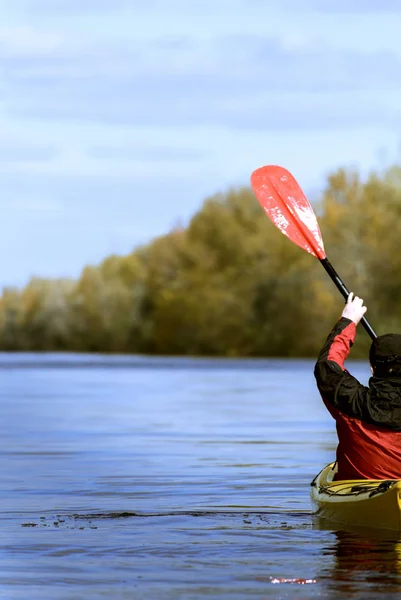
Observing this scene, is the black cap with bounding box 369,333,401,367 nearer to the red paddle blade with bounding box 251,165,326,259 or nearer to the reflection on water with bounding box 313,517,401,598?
the reflection on water with bounding box 313,517,401,598

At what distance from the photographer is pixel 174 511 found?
11.5m

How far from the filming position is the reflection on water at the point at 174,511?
8.00 meters

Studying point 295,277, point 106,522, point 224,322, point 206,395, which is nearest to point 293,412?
point 206,395

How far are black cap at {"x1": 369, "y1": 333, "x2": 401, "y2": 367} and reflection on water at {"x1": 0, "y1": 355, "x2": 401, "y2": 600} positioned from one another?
1.14m

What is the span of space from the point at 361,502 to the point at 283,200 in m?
3.28

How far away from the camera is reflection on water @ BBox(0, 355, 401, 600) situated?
800cm

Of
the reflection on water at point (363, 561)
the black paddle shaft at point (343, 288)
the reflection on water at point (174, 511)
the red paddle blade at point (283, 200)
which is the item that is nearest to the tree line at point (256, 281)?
the reflection on water at point (174, 511)

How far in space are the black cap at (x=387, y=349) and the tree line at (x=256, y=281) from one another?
2046 inches

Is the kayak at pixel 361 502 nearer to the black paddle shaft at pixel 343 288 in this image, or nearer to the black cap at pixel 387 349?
the black cap at pixel 387 349

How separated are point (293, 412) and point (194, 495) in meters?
14.5

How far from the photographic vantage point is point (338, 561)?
8.62m

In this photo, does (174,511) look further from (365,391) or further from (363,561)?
(363,561)

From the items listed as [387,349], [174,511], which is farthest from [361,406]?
[174,511]

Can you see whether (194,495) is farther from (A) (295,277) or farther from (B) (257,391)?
(A) (295,277)
